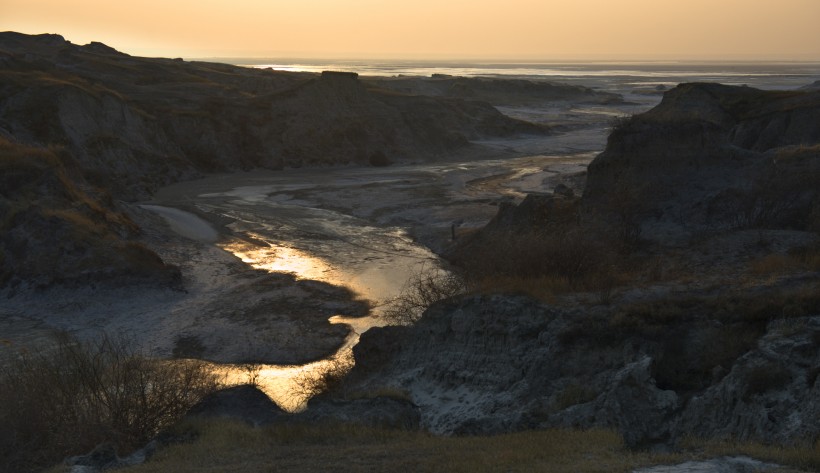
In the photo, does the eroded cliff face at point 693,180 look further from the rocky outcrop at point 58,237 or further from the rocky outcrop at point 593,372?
the rocky outcrop at point 58,237

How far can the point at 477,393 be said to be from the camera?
14211mm

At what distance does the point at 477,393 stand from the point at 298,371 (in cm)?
654

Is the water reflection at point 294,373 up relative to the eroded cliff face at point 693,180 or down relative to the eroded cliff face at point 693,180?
down

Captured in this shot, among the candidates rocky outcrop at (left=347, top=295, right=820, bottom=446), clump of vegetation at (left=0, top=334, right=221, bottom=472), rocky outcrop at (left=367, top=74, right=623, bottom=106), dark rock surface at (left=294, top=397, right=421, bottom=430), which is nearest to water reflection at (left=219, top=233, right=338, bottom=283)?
rocky outcrop at (left=347, top=295, right=820, bottom=446)

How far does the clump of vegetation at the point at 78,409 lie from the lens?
43.0ft

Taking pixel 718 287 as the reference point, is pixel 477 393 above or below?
below

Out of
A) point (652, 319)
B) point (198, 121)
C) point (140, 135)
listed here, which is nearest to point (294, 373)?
point (652, 319)

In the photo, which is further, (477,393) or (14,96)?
(14,96)

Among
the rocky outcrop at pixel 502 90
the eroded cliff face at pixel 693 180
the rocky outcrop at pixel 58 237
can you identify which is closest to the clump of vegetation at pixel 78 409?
the rocky outcrop at pixel 58 237

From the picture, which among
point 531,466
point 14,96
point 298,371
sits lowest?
Answer: point 298,371

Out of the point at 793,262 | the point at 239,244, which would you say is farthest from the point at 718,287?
the point at 239,244

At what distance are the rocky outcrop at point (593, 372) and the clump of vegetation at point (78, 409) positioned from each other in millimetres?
4091

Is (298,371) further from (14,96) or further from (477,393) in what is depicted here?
(14,96)

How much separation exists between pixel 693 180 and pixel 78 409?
1825 cm
